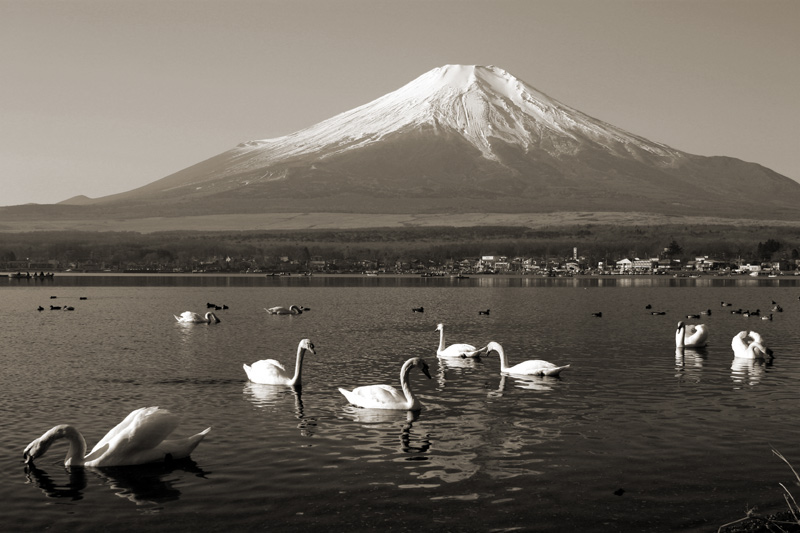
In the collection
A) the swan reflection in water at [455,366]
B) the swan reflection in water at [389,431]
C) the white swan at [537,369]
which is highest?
the white swan at [537,369]

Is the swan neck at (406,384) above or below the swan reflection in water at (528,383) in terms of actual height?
above

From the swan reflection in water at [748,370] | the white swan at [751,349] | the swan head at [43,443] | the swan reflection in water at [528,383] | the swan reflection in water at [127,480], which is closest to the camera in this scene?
the swan reflection in water at [127,480]

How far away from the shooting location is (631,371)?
32.6 m

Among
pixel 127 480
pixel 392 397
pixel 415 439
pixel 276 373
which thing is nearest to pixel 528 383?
pixel 392 397

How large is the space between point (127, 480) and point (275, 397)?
363 inches

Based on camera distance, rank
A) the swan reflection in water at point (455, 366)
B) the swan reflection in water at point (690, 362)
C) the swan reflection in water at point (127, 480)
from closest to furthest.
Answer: the swan reflection in water at point (127, 480), the swan reflection in water at point (455, 366), the swan reflection in water at point (690, 362)

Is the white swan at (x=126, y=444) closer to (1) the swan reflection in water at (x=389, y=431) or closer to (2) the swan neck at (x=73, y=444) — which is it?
(2) the swan neck at (x=73, y=444)

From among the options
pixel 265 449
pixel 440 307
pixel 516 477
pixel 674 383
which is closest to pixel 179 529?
pixel 265 449

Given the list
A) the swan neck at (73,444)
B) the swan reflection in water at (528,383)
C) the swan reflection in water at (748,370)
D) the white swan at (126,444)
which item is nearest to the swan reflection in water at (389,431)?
the white swan at (126,444)

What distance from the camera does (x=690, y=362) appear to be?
116ft

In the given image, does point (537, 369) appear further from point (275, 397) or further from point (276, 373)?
point (275, 397)

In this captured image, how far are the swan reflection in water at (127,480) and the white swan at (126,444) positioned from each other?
0.16 metres

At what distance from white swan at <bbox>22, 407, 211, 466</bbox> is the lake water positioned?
0.36m

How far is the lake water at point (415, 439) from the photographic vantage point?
50.5 feet
